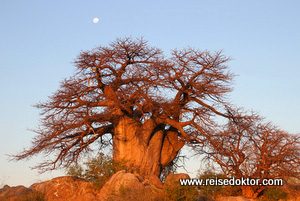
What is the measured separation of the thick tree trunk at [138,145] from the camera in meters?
19.4

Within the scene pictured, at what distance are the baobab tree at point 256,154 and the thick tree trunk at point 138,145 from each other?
2.00 metres

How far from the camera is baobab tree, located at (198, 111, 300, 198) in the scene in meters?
18.3

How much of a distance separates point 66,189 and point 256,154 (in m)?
6.71

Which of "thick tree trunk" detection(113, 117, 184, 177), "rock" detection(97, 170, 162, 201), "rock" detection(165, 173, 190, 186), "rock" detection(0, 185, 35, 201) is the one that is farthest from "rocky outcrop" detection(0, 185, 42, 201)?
"rock" detection(165, 173, 190, 186)

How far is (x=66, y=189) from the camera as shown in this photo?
18.0m

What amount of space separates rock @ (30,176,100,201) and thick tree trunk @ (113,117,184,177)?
1.75 m

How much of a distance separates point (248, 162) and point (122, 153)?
181 inches

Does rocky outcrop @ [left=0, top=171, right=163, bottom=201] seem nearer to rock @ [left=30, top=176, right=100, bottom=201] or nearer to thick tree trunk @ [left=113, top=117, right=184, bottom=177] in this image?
rock @ [left=30, top=176, right=100, bottom=201]

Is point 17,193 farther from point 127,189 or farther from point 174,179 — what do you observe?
point 174,179

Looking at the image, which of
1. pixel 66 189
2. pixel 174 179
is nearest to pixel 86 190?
pixel 66 189

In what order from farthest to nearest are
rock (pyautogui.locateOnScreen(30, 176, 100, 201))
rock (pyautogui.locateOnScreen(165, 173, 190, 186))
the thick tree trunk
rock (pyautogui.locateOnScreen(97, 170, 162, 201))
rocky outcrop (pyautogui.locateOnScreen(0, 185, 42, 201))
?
the thick tree trunk
rock (pyautogui.locateOnScreen(30, 176, 100, 201))
rocky outcrop (pyautogui.locateOnScreen(0, 185, 42, 201))
rock (pyautogui.locateOnScreen(165, 173, 190, 186))
rock (pyautogui.locateOnScreen(97, 170, 162, 201))

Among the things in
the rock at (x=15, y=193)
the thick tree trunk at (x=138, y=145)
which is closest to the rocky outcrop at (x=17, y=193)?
the rock at (x=15, y=193)

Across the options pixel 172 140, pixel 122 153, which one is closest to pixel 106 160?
pixel 122 153

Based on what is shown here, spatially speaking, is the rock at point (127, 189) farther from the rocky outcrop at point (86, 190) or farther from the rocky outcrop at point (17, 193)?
the rocky outcrop at point (17, 193)
